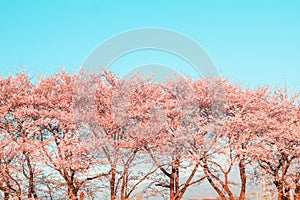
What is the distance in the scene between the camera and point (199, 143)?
20047 millimetres

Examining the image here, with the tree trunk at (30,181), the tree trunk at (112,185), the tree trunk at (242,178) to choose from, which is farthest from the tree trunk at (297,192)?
the tree trunk at (30,181)

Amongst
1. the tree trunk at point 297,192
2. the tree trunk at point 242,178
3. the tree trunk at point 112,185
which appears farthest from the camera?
the tree trunk at point 297,192

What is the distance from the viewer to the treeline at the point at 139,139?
18.5 m

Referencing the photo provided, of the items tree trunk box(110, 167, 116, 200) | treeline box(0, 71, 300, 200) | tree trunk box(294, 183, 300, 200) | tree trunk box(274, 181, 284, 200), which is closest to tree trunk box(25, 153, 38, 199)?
treeline box(0, 71, 300, 200)

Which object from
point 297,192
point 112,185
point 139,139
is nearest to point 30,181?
point 112,185

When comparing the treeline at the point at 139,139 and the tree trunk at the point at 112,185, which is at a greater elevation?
the treeline at the point at 139,139

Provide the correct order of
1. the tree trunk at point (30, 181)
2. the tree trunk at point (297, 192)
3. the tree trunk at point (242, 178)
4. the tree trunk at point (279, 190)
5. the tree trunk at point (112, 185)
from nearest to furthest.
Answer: the tree trunk at point (30, 181)
the tree trunk at point (112, 185)
the tree trunk at point (242, 178)
the tree trunk at point (297, 192)
the tree trunk at point (279, 190)

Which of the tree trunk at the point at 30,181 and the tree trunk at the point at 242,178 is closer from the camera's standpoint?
the tree trunk at the point at 30,181

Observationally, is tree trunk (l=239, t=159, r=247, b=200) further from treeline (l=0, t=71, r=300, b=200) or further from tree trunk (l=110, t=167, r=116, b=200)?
tree trunk (l=110, t=167, r=116, b=200)

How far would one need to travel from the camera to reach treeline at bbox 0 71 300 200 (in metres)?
18.5

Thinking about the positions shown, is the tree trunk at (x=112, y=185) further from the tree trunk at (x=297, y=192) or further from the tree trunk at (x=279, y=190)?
the tree trunk at (x=297, y=192)

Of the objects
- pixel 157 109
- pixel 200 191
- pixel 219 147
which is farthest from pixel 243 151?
pixel 157 109

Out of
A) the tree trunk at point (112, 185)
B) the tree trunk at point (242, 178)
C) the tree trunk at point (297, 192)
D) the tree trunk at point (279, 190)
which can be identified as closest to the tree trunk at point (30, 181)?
the tree trunk at point (112, 185)

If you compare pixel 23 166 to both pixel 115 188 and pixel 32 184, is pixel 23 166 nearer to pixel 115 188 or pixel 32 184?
pixel 32 184
